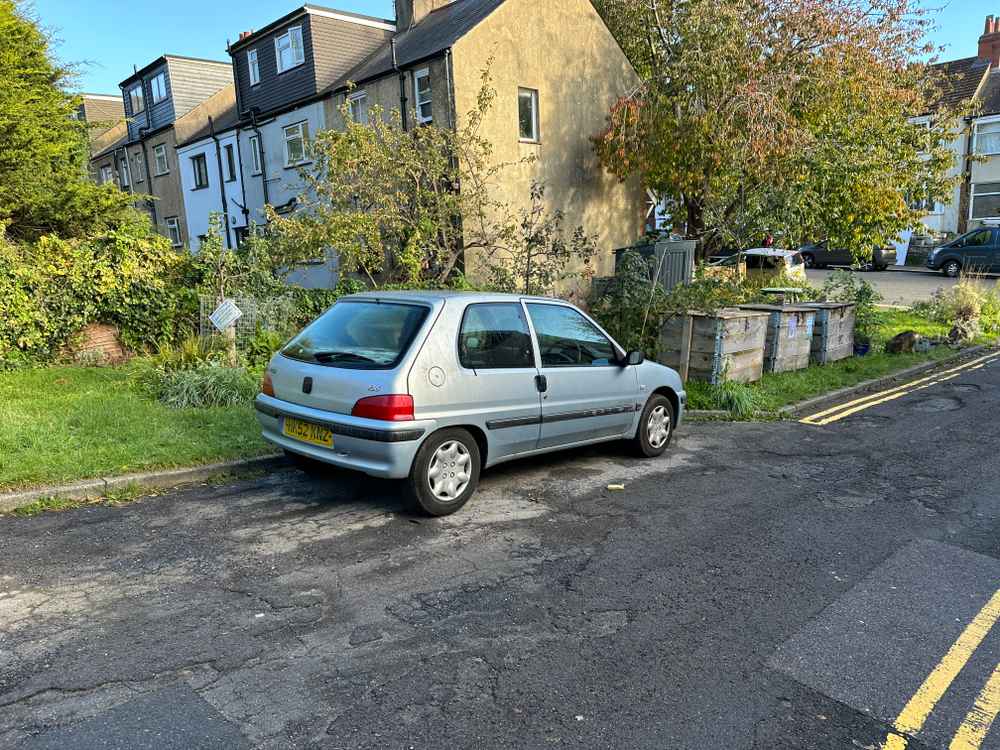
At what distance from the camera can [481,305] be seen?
5.61 metres

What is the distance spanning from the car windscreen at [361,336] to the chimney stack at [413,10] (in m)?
18.8

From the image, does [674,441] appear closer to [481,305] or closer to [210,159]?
[481,305]

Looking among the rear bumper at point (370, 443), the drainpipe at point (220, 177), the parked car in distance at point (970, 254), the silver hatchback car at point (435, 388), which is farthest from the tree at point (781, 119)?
the drainpipe at point (220, 177)

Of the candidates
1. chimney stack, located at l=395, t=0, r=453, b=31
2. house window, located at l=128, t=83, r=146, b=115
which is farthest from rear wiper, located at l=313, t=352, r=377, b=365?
house window, located at l=128, t=83, r=146, b=115

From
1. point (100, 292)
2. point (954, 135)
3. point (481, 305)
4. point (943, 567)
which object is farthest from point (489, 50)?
point (943, 567)

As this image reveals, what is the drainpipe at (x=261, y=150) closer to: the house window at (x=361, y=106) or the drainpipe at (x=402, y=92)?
the house window at (x=361, y=106)

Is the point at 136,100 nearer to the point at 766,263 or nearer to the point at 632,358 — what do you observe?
the point at 766,263

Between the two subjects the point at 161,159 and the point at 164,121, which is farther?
the point at 161,159

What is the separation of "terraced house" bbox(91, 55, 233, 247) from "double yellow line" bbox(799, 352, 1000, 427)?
25.3 metres

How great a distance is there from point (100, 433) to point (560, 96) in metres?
15.3

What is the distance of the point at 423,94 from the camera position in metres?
17.5

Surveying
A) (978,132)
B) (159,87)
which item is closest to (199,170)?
(159,87)

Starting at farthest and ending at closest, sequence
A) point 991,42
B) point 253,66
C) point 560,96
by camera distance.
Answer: point 991,42, point 253,66, point 560,96

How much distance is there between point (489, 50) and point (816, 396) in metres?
11.7
